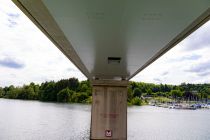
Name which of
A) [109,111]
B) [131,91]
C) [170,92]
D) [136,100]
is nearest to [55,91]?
[136,100]

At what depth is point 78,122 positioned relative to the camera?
2414 cm

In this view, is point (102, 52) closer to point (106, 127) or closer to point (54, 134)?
point (106, 127)

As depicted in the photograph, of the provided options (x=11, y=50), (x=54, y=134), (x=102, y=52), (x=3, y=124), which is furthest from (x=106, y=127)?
(x=11, y=50)

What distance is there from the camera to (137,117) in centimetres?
2761

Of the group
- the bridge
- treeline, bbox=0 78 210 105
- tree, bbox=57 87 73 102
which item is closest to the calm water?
tree, bbox=57 87 73 102

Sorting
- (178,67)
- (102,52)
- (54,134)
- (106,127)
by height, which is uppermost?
(178,67)

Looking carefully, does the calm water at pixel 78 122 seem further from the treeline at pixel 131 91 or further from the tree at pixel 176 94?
the tree at pixel 176 94

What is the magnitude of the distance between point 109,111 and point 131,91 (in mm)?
9933

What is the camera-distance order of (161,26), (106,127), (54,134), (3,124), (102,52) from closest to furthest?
(161,26) → (102,52) → (106,127) → (54,134) → (3,124)

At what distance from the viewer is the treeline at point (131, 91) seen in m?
21.6

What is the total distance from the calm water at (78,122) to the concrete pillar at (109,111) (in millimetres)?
6107

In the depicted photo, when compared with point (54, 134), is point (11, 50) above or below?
above

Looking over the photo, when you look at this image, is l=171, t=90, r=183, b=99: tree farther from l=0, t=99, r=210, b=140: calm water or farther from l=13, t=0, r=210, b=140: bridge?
l=13, t=0, r=210, b=140: bridge

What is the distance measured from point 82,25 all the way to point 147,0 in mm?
1013
